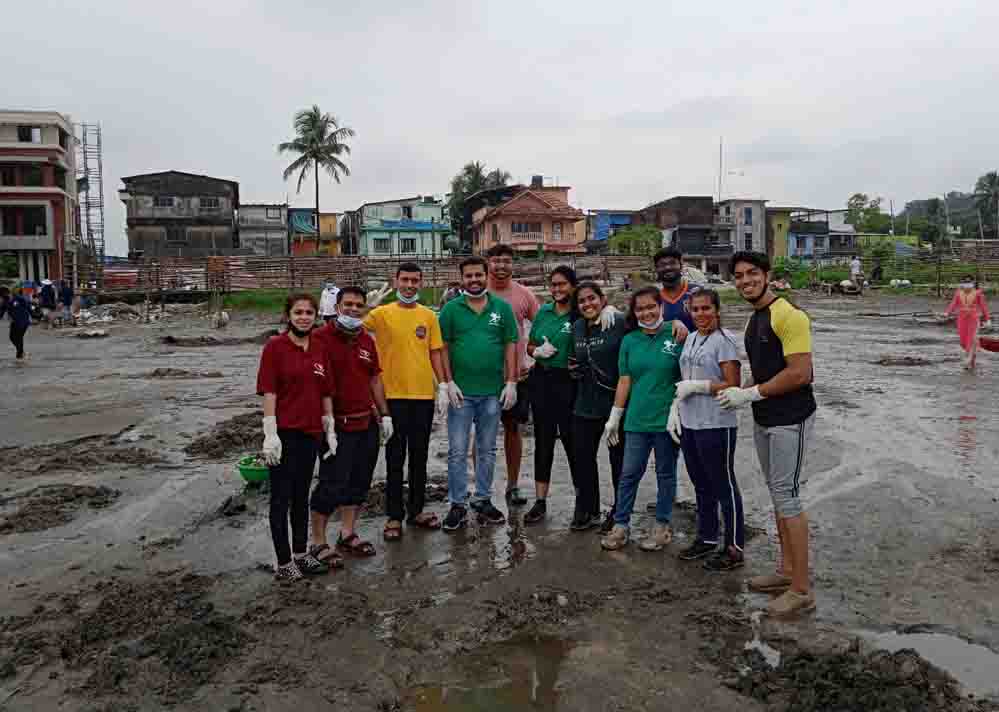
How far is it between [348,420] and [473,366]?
3.44 feet

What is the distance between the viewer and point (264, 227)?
188ft

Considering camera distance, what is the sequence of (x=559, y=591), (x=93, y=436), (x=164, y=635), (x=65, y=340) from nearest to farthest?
(x=164, y=635) → (x=559, y=591) → (x=93, y=436) → (x=65, y=340)

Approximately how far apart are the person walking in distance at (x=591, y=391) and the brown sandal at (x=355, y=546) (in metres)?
1.45

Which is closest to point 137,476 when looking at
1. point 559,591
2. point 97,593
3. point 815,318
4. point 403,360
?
point 97,593

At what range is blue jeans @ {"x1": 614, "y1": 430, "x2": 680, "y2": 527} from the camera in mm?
5309

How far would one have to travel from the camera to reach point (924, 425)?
375 inches

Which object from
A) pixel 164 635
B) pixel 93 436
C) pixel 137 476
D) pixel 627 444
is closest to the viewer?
pixel 164 635

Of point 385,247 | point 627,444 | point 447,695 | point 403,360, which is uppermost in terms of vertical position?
point 385,247

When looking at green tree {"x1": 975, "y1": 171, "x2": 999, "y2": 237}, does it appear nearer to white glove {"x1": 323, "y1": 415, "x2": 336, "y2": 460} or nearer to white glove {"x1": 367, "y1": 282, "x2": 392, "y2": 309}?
white glove {"x1": 367, "y1": 282, "x2": 392, "y2": 309}

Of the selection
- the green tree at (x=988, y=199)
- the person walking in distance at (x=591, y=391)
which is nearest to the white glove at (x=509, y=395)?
the person walking in distance at (x=591, y=391)

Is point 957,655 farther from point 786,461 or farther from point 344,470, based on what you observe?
point 344,470

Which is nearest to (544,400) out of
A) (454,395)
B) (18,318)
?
(454,395)

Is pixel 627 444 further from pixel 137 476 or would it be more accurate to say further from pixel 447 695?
pixel 137 476

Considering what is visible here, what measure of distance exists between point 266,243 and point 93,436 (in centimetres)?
5037
